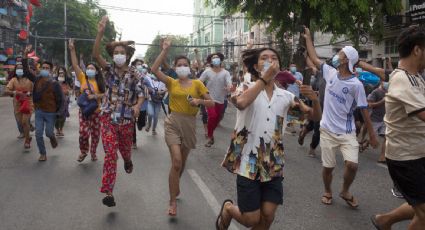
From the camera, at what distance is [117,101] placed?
555 centimetres

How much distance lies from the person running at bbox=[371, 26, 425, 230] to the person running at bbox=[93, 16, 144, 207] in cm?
299

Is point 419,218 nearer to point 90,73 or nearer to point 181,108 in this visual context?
point 181,108

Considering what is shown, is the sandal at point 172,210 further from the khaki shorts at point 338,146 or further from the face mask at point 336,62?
the face mask at point 336,62

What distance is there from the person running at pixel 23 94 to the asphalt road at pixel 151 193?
0.45m

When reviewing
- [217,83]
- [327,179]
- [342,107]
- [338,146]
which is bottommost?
[327,179]

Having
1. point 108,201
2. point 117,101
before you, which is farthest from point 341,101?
point 108,201

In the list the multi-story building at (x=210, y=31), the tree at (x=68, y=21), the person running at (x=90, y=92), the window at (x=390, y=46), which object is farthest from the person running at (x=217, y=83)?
the multi-story building at (x=210, y=31)

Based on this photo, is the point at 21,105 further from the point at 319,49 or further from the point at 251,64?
the point at 319,49

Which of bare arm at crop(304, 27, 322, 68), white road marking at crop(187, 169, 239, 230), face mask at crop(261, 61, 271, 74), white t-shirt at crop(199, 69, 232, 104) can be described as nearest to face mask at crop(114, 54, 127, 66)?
white road marking at crop(187, 169, 239, 230)

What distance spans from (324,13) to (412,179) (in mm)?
14176

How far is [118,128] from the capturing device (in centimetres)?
554

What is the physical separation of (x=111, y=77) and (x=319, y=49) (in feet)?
119

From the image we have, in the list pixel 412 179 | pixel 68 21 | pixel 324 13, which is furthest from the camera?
pixel 68 21

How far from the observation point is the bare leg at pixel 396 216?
4.09 meters
